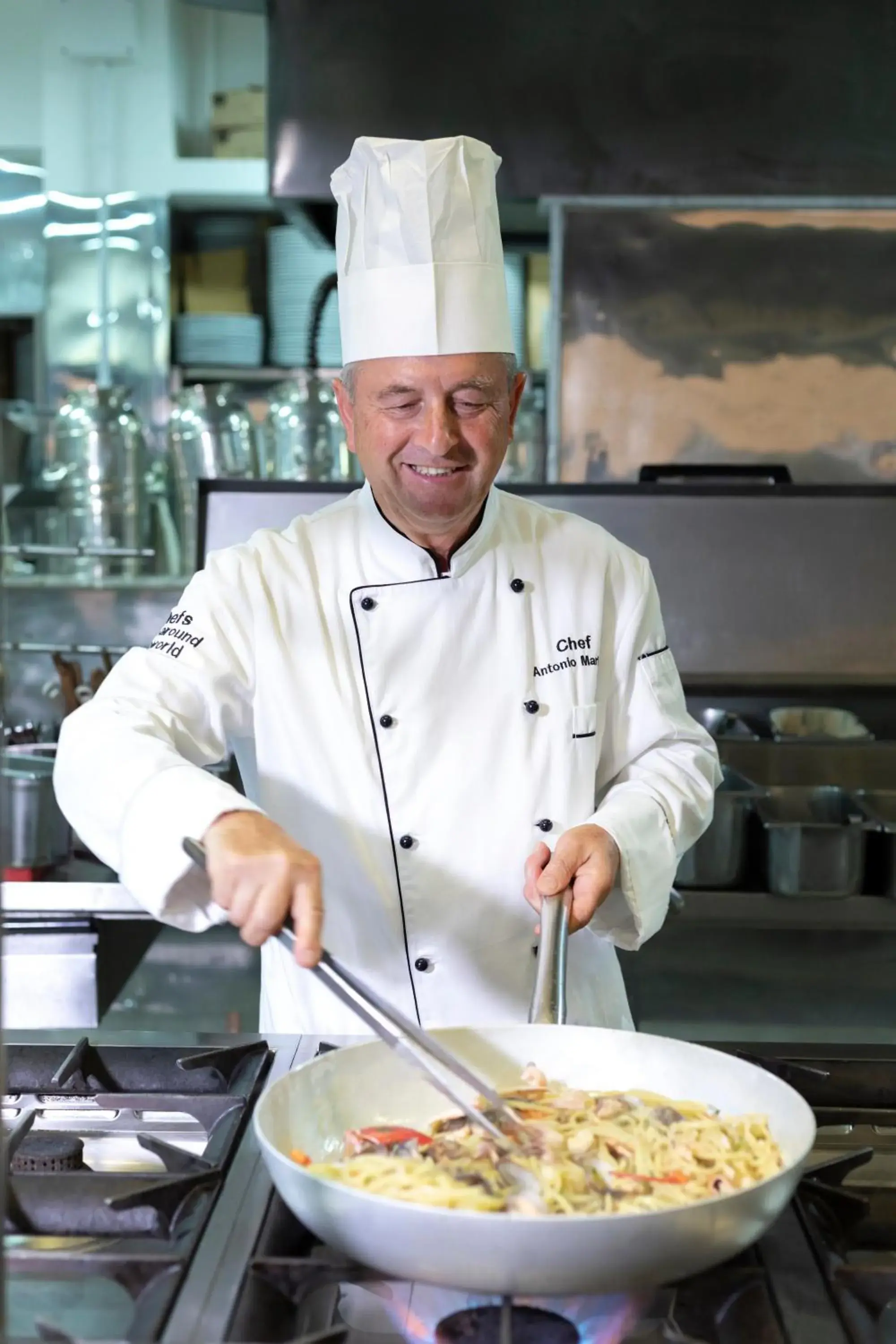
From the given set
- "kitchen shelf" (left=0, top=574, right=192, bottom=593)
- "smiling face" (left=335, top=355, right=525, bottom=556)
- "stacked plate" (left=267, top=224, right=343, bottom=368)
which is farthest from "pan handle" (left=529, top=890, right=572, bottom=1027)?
"stacked plate" (left=267, top=224, right=343, bottom=368)

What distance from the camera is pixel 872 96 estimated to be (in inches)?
128

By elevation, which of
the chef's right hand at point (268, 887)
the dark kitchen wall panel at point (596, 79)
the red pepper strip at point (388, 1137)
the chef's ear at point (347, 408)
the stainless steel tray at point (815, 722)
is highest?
the dark kitchen wall panel at point (596, 79)

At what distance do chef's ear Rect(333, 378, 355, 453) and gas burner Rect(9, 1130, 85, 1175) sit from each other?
92 centimetres

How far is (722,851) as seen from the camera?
2701 mm

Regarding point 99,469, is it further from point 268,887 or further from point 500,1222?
point 500,1222

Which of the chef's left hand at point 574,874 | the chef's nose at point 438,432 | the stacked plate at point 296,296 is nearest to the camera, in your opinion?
the chef's left hand at point 574,874

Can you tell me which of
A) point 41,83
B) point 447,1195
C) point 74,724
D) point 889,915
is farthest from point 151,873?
point 41,83

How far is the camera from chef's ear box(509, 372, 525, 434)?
176 centimetres

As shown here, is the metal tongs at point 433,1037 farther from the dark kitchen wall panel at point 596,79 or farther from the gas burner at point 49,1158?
the dark kitchen wall panel at point 596,79

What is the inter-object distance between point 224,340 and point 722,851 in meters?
2.63

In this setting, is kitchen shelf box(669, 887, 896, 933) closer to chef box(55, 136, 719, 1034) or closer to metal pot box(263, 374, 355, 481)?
chef box(55, 136, 719, 1034)

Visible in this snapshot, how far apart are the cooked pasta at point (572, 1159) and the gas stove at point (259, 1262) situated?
52 mm

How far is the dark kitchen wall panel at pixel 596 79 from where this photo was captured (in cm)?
325

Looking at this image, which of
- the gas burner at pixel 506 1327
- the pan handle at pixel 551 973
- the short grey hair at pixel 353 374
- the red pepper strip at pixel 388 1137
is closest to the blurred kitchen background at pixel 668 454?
the short grey hair at pixel 353 374
